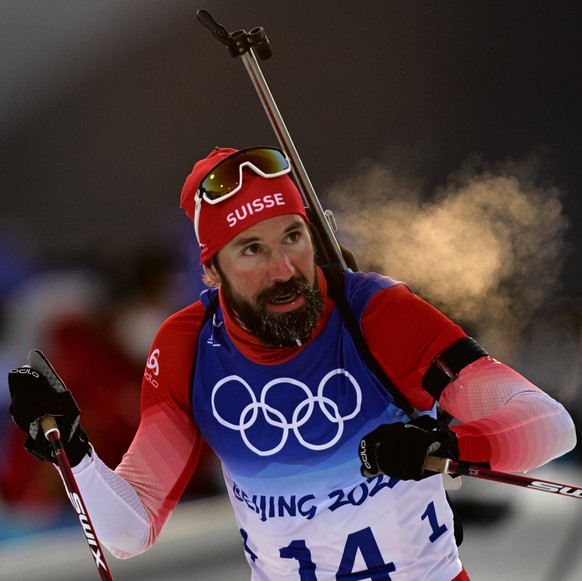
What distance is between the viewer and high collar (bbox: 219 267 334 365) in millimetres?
2129

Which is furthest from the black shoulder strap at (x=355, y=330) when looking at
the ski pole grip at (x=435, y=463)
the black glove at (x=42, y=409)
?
the black glove at (x=42, y=409)

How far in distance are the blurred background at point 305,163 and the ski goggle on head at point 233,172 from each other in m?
2.43

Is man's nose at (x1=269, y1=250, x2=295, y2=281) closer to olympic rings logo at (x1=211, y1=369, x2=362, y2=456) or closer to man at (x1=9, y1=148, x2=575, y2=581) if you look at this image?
man at (x1=9, y1=148, x2=575, y2=581)

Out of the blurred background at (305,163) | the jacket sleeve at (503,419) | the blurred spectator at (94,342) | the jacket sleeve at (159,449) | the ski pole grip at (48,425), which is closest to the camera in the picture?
the jacket sleeve at (503,419)

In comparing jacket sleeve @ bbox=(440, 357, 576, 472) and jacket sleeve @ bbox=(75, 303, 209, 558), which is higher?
jacket sleeve @ bbox=(75, 303, 209, 558)

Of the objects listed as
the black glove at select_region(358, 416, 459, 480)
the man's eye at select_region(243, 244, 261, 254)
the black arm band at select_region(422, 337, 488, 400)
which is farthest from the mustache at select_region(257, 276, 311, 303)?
the black glove at select_region(358, 416, 459, 480)

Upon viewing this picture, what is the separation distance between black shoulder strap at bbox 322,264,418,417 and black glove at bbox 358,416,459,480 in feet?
1.05

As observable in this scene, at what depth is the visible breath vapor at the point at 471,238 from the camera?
15.1ft

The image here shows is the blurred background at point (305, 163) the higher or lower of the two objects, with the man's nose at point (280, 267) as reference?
higher

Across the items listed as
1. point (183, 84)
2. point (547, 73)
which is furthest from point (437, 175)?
point (183, 84)

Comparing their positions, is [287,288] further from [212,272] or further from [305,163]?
[305,163]

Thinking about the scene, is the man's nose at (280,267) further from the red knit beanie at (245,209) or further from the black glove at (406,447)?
the black glove at (406,447)

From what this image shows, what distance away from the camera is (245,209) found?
2.12 metres

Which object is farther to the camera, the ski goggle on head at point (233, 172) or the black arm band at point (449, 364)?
the ski goggle on head at point (233, 172)
